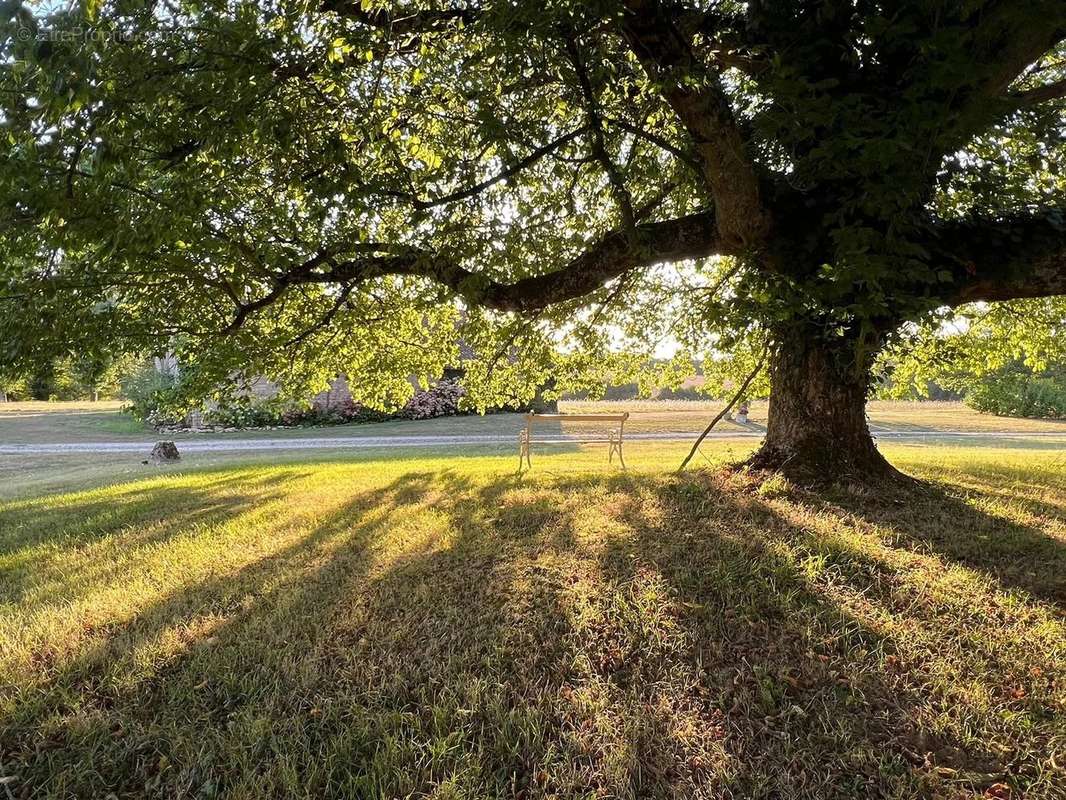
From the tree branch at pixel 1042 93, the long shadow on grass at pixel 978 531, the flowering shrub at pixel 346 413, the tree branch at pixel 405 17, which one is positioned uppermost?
the tree branch at pixel 405 17

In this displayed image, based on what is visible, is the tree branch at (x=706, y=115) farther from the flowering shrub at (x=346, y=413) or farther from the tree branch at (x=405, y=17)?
the flowering shrub at (x=346, y=413)

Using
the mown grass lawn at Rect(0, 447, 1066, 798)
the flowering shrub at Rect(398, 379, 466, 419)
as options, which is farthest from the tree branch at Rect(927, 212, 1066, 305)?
the flowering shrub at Rect(398, 379, 466, 419)

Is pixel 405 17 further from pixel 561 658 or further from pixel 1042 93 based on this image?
pixel 1042 93

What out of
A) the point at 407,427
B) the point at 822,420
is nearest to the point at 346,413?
the point at 407,427

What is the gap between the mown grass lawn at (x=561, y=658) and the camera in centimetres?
249

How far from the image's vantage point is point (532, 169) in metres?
6.68

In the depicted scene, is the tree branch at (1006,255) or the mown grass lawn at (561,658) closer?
the mown grass lawn at (561,658)

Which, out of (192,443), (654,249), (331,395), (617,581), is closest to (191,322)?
(654,249)

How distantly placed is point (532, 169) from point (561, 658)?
17.2 feet

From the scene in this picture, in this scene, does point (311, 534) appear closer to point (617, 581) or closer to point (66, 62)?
point (617, 581)

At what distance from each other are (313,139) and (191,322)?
275 cm

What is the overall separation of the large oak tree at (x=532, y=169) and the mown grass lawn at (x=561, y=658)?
190 cm

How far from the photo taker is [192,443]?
18734mm

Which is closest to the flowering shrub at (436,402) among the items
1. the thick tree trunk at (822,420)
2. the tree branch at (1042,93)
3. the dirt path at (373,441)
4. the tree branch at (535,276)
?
the dirt path at (373,441)
